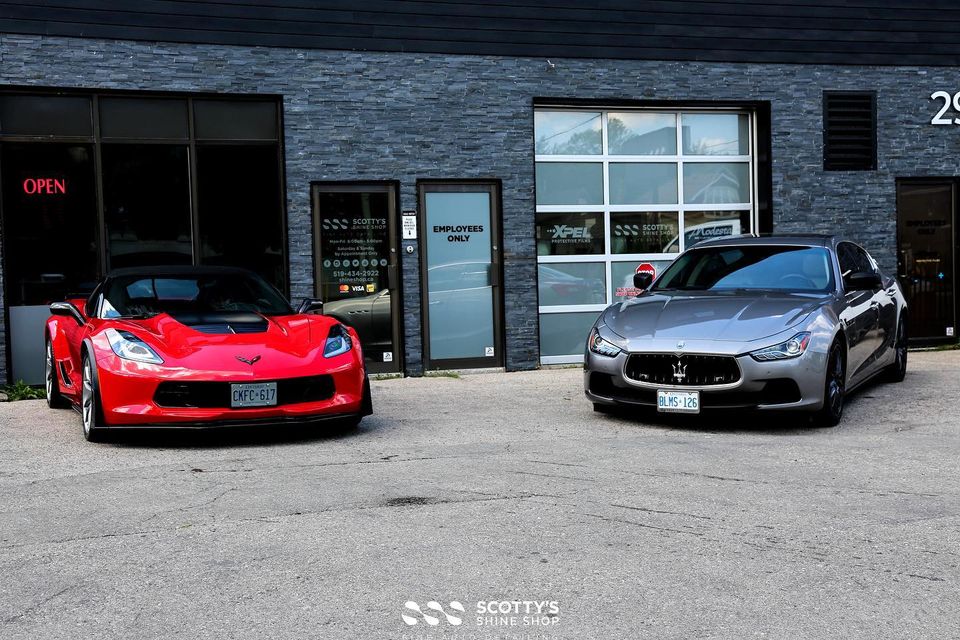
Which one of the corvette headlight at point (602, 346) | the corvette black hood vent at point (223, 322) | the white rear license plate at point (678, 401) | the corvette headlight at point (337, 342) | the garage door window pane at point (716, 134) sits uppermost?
the garage door window pane at point (716, 134)

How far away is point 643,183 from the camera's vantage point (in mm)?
13844

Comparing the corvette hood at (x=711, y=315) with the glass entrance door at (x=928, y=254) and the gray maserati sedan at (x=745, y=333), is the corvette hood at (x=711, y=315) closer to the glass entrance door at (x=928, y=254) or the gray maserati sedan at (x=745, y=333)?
the gray maserati sedan at (x=745, y=333)

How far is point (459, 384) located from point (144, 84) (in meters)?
4.64

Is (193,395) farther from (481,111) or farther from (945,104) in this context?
(945,104)

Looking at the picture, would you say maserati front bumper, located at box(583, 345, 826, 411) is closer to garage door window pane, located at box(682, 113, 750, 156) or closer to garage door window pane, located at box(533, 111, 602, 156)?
garage door window pane, located at box(533, 111, 602, 156)

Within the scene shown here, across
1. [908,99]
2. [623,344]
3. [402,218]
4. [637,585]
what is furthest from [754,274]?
[908,99]

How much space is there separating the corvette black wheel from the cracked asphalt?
2748 millimetres

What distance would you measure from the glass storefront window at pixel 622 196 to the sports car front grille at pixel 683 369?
534cm

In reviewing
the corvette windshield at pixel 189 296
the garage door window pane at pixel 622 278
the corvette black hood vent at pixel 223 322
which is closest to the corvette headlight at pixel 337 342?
the corvette black hood vent at pixel 223 322

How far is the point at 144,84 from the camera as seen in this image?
11.8 m

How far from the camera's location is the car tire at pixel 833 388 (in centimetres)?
809

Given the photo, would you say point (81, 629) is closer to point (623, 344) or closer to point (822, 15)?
point (623, 344)

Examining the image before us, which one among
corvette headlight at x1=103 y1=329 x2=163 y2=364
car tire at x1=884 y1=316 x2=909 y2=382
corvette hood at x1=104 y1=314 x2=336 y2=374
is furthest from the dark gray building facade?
corvette headlight at x1=103 y1=329 x2=163 y2=364

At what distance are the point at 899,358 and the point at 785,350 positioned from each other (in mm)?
3821
